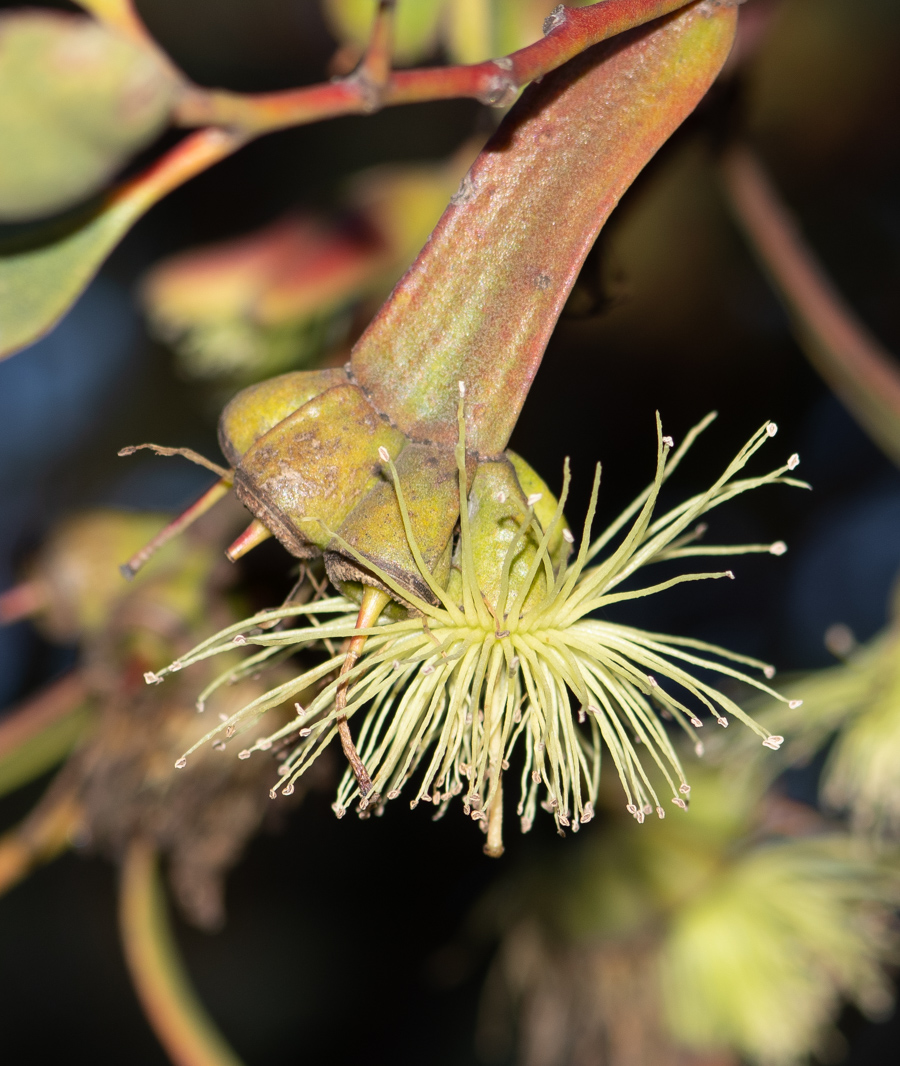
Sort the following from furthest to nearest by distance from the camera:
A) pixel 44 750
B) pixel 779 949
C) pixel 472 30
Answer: pixel 779 949 < pixel 44 750 < pixel 472 30

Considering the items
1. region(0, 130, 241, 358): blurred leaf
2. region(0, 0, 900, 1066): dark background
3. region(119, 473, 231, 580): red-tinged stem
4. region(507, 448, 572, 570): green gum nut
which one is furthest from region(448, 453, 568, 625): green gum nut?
region(0, 0, 900, 1066): dark background

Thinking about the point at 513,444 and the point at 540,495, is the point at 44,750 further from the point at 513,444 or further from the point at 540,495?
the point at 513,444

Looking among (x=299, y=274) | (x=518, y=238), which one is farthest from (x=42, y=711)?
(x=518, y=238)

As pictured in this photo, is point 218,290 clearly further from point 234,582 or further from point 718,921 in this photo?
point 718,921

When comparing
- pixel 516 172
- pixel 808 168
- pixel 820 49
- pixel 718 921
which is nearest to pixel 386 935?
pixel 718 921

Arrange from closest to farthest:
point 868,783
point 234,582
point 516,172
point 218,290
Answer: point 516,172, point 234,582, point 868,783, point 218,290

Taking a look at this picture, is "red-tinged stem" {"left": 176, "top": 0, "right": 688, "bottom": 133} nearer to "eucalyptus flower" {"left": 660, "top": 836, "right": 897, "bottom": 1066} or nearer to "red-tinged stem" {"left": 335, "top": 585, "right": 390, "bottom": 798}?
"red-tinged stem" {"left": 335, "top": 585, "right": 390, "bottom": 798}
